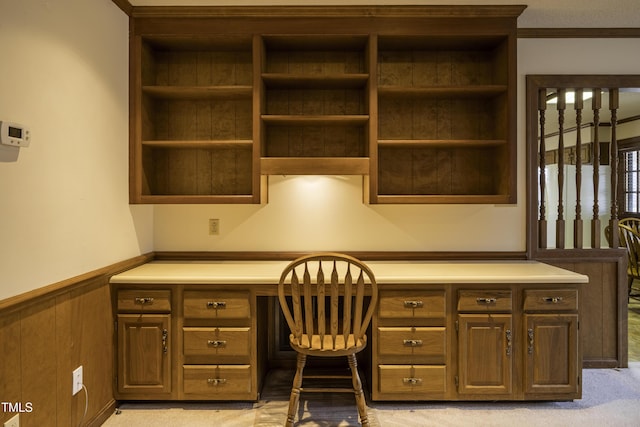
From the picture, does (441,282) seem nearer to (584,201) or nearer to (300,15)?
(300,15)

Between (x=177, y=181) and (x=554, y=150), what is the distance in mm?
5932

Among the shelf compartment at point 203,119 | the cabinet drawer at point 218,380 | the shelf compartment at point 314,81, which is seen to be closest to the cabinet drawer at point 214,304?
the cabinet drawer at point 218,380

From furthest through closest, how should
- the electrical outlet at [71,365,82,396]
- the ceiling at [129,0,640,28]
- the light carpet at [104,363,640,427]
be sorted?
the ceiling at [129,0,640,28] → the light carpet at [104,363,640,427] → the electrical outlet at [71,365,82,396]

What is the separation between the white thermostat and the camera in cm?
148

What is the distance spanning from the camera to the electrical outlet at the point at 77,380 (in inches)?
77.2

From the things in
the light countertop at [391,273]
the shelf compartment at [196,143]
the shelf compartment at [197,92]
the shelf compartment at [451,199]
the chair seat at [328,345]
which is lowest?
the chair seat at [328,345]

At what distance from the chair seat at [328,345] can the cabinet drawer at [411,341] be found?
0.76 feet

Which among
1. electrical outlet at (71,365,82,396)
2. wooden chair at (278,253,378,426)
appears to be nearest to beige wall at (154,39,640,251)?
wooden chair at (278,253,378,426)

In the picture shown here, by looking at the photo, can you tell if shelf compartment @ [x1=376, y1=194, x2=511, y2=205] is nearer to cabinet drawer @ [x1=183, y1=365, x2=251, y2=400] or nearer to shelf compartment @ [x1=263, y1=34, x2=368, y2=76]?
shelf compartment @ [x1=263, y1=34, x2=368, y2=76]

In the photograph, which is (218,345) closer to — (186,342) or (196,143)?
(186,342)

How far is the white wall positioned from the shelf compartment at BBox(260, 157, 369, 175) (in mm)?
879

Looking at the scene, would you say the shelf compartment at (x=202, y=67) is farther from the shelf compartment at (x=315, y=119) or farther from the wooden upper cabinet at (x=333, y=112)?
the shelf compartment at (x=315, y=119)

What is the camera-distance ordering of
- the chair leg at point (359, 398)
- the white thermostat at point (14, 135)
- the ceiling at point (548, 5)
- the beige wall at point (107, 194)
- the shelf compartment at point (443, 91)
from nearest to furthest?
the white thermostat at point (14, 135) → the beige wall at point (107, 194) → the chair leg at point (359, 398) → the ceiling at point (548, 5) → the shelf compartment at point (443, 91)

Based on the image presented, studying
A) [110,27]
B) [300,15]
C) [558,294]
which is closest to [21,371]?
[110,27]
